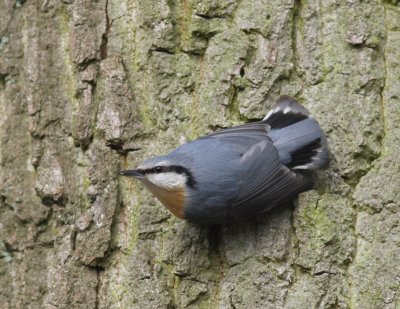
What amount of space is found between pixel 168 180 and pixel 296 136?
0.55 m

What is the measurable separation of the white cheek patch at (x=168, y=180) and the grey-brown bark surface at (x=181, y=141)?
20cm

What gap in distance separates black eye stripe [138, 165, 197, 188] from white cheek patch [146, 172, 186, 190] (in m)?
0.01

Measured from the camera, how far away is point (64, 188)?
11.4 ft

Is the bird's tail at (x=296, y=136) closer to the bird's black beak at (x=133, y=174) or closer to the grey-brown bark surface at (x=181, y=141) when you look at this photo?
the grey-brown bark surface at (x=181, y=141)

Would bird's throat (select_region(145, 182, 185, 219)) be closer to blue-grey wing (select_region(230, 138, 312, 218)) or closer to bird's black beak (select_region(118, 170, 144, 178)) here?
bird's black beak (select_region(118, 170, 144, 178))

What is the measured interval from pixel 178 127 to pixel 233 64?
0.35 meters

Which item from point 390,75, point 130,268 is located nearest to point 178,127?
point 130,268

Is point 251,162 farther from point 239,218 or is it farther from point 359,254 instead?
point 359,254

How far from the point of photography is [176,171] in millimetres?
3207

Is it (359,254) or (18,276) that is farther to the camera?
(18,276)

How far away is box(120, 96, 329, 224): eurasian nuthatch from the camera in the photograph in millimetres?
3162

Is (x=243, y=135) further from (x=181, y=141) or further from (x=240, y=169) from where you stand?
(x=181, y=141)

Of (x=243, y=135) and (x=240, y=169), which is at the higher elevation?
(x=243, y=135)

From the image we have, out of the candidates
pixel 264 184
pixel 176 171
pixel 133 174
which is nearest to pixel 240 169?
pixel 264 184
